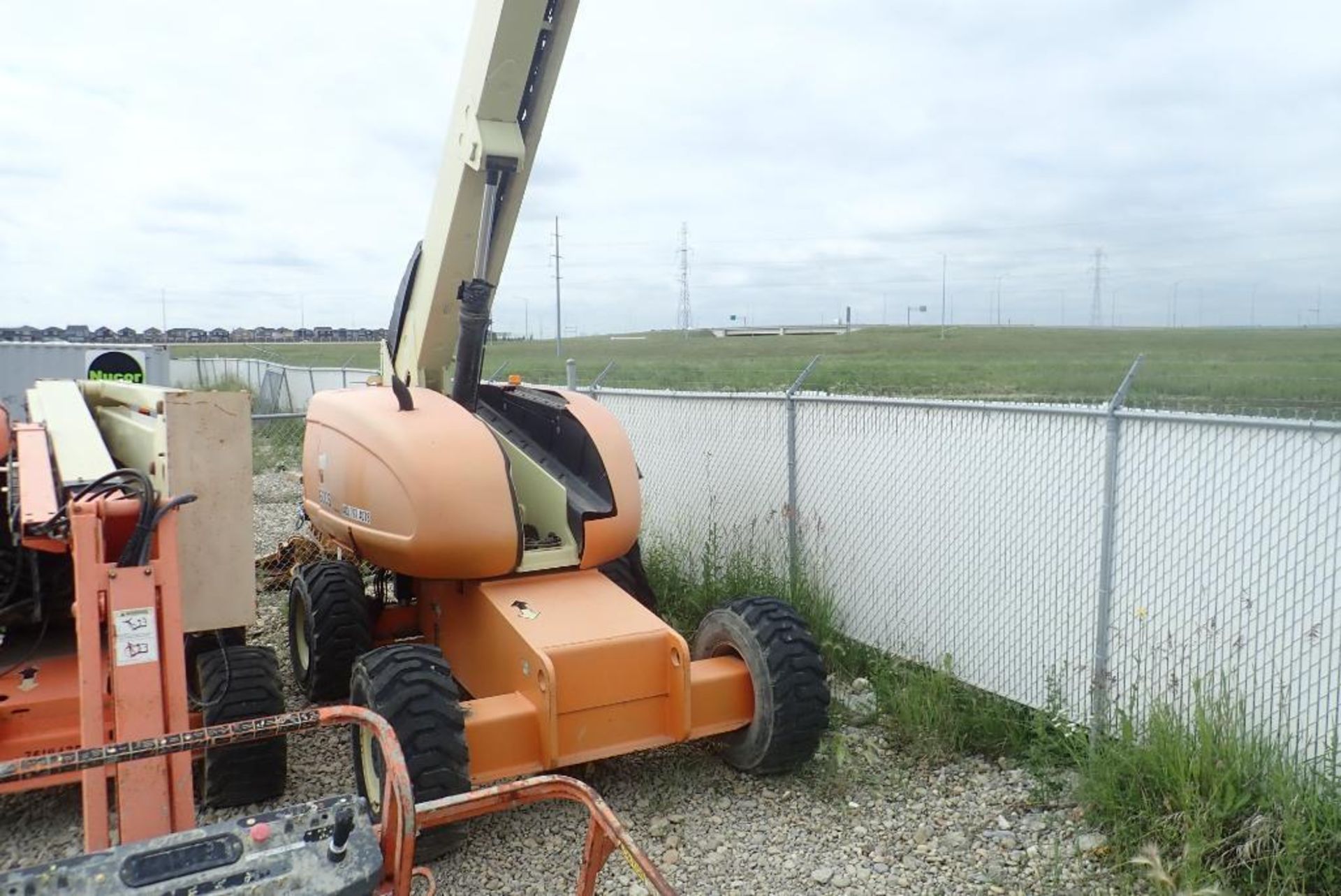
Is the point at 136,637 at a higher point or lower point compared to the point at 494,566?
higher

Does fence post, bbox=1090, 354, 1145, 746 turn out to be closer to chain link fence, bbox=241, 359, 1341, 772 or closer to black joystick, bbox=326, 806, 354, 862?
chain link fence, bbox=241, 359, 1341, 772

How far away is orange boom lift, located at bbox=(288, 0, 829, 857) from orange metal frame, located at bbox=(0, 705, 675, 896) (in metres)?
1.24

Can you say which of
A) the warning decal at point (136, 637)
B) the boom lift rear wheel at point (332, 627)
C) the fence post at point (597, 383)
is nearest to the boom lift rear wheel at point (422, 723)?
the warning decal at point (136, 637)

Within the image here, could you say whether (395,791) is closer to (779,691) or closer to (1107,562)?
(779,691)

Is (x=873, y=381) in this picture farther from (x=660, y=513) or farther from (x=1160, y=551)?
(x=1160, y=551)

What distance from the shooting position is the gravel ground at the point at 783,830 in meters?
4.12

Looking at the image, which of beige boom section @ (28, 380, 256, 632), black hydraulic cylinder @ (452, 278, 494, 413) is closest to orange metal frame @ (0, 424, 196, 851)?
beige boom section @ (28, 380, 256, 632)

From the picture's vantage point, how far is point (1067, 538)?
5.32m

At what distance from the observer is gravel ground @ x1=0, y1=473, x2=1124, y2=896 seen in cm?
412

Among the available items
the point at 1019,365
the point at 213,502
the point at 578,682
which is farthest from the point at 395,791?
the point at 1019,365

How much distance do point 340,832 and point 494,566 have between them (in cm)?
251

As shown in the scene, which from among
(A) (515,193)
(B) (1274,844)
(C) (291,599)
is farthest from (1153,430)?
(C) (291,599)

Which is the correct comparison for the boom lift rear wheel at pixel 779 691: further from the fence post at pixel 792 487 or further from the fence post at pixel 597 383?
the fence post at pixel 597 383

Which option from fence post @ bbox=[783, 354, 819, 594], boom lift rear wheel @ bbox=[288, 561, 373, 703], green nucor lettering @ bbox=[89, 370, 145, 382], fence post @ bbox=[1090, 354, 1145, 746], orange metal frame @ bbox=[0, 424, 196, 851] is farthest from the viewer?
green nucor lettering @ bbox=[89, 370, 145, 382]
